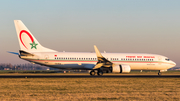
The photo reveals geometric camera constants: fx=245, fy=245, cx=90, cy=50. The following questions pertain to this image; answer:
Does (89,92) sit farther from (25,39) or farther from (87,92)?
(25,39)

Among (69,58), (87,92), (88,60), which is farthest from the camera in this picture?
(88,60)

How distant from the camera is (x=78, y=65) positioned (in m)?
37.5

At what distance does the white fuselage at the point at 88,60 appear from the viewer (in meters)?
36.5

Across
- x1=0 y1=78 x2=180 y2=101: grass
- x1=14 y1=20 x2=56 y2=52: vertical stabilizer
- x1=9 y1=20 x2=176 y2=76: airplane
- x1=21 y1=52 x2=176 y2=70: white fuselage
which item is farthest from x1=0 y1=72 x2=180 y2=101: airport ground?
x1=14 y1=20 x2=56 y2=52: vertical stabilizer

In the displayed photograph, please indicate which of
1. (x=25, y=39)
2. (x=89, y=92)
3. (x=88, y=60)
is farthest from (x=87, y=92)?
(x=25, y=39)

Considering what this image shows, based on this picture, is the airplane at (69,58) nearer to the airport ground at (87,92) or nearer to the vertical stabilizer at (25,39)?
the vertical stabilizer at (25,39)

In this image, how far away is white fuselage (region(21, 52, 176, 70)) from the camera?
120 feet

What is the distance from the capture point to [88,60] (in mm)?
37781

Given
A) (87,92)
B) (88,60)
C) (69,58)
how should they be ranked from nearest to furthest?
(87,92) → (69,58) → (88,60)

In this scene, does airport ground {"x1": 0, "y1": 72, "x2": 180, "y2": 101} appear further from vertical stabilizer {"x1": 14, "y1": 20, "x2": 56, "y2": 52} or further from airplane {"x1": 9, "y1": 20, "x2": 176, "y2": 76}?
vertical stabilizer {"x1": 14, "y1": 20, "x2": 56, "y2": 52}

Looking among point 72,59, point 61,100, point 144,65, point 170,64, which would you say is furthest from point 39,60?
point 61,100

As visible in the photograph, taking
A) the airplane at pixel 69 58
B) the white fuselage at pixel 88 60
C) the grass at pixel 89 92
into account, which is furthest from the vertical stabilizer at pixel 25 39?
the grass at pixel 89 92

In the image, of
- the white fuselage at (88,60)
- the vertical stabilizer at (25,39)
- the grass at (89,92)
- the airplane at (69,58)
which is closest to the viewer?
the grass at (89,92)

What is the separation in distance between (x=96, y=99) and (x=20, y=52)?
25.7 m
